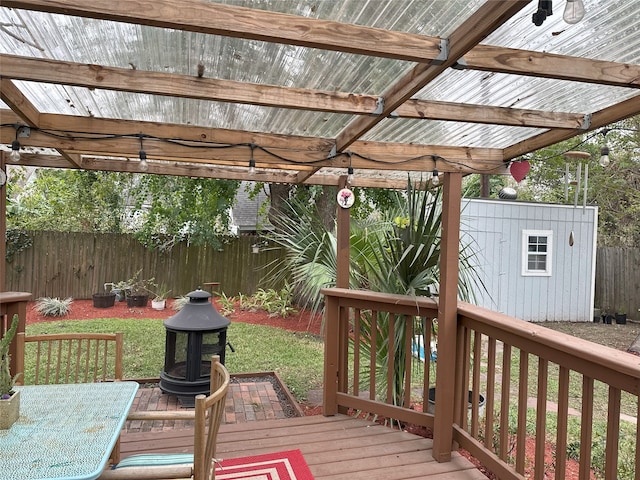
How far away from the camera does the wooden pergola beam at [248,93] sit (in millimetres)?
1993

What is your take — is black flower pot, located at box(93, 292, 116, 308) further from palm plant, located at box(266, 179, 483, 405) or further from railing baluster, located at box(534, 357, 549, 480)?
railing baluster, located at box(534, 357, 549, 480)

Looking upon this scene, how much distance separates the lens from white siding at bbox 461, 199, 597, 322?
8250 mm

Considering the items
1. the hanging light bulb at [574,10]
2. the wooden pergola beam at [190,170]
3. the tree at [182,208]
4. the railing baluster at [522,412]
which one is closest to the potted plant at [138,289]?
the tree at [182,208]

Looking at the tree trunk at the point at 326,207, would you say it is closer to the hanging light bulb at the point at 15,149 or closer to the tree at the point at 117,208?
the tree at the point at 117,208

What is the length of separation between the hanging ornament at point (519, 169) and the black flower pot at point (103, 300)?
709 cm

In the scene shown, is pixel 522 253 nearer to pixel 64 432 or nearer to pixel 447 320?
pixel 447 320

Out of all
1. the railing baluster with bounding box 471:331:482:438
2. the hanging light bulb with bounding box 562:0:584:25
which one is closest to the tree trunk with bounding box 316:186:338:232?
the railing baluster with bounding box 471:331:482:438

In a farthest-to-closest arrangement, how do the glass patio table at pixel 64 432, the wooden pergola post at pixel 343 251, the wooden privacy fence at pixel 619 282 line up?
the wooden privacy fence at pixel 619 282
the wooden pergola post at pixel 343 251
the glass patio table at pixel 64 432

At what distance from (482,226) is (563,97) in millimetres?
6120

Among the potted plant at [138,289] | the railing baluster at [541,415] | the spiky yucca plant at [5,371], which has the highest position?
the spiky yucca plant at [5,371]

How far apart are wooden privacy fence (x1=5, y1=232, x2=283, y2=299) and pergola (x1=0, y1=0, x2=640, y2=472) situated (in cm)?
486

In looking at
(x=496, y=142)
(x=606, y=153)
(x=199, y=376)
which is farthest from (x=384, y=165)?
(x=199, y=376)

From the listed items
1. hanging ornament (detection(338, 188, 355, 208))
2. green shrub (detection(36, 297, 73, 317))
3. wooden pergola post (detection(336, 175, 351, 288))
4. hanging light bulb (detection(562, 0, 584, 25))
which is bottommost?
green shrub (detection(36, 297, 73, 317))

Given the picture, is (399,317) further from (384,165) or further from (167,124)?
(167,124)
